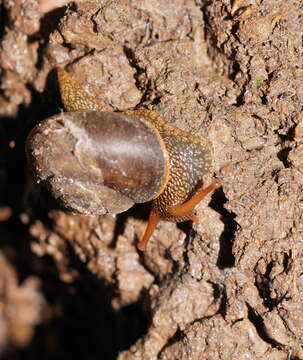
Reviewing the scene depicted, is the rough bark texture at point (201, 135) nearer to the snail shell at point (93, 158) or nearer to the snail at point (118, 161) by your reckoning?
the snail at point (118, 161)

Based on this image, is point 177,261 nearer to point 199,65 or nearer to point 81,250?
point 81,250

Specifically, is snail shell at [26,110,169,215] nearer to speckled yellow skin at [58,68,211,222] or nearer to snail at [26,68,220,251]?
snail at [26,68,220,251]

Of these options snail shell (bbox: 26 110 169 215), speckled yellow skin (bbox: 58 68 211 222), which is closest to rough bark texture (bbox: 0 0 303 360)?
speckled yellow skin (bbox: 58 68 211 222)

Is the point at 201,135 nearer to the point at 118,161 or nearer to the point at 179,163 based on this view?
the point at 179,163

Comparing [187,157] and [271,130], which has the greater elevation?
[271,130]

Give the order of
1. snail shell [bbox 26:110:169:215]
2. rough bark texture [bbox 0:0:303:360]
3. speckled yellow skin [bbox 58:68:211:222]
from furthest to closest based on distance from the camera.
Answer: speckled yellow skin [bbox 58:68:211:222] → rough bark texture [bbox 0:0:303:360] → snail shell [bbox 26:110:169:215]

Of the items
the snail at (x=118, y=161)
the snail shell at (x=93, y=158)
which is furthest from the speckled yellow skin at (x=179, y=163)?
the snail shell at (x=93, y=158)

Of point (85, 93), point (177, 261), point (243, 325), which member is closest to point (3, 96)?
point (85, 93)

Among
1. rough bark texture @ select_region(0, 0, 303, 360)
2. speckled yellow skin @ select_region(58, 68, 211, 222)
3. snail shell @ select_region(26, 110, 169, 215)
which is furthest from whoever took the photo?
speckled yellow skin @ select_region(58, 68, 211, 222)
